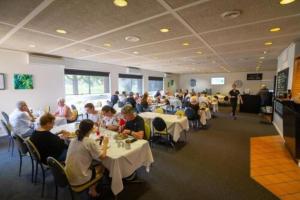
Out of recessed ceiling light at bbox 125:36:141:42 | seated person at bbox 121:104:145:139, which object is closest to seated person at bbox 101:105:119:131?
seated person at bbox 121:104:145:139

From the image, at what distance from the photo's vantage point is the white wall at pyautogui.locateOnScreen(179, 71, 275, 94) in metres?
12.3

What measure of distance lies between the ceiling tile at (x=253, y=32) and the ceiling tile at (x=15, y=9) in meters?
3.06

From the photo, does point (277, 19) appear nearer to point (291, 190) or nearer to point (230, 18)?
point (230, 18)

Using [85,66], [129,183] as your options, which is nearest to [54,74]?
[85,66]

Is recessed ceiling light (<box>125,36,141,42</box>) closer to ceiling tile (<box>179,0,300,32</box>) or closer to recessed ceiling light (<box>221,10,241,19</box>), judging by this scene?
ceiling tile (<box>179,0,300,32</box>)

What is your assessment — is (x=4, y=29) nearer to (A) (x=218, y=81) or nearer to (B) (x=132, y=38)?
(B) (x=132, y=38)

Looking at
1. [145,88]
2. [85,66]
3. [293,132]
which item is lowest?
[293,132]

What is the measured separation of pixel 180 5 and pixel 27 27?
2.78 m

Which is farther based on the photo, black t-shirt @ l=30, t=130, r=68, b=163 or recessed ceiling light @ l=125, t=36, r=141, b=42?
recessed ceiling light @ l=125, t=36, r=141, b=42

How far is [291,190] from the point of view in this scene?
7.81 ft

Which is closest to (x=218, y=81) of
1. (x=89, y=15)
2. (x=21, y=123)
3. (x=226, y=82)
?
(x=226, y=82)

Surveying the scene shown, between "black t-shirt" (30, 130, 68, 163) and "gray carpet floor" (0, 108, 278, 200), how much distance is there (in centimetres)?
63

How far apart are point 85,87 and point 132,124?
5.33 meters

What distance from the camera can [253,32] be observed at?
3.17 metres
